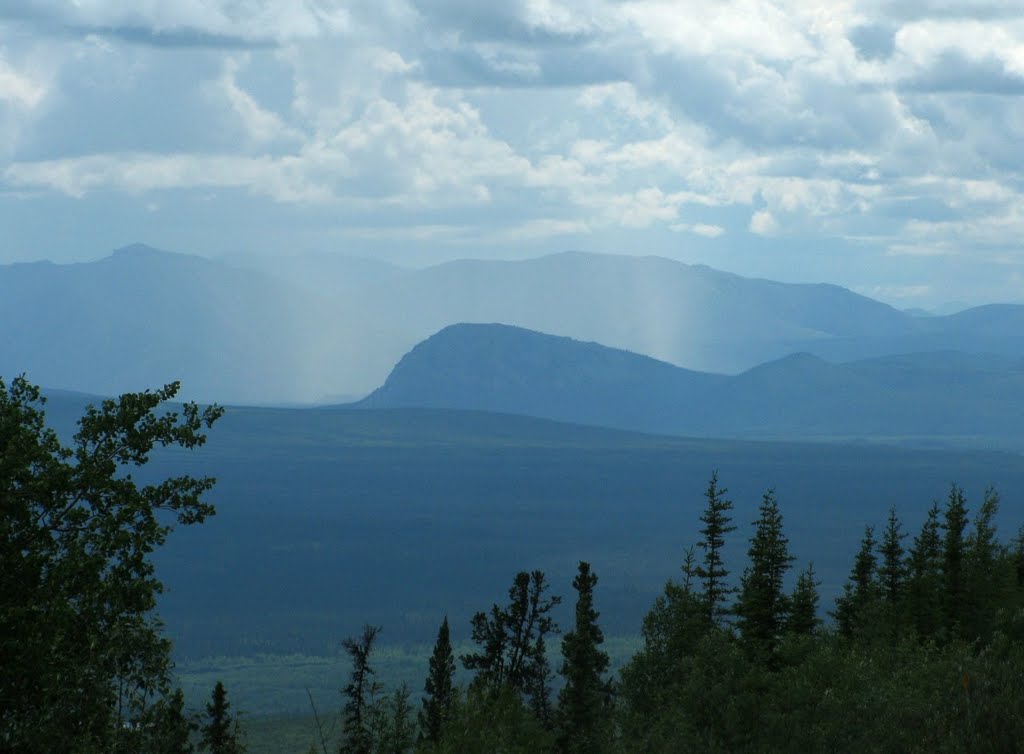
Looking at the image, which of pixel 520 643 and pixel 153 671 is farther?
pixel 520 643

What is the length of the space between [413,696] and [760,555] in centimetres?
15232

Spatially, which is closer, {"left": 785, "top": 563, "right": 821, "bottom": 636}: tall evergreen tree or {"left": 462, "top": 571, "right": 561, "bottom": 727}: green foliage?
{"left": 785, "top": 563, "right": 821, "bottom": 636}: tall evergreen tree

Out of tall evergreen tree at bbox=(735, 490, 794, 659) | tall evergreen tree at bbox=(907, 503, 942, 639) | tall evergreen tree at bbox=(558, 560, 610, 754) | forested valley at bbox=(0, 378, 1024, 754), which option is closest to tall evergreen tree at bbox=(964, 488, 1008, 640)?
tall evergreen tree at bbox=(907, 503, 942, 639)

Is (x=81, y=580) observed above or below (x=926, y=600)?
above

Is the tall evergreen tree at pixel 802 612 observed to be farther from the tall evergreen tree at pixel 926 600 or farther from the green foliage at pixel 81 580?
the green foliage at pixel 81 580

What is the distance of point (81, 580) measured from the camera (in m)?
24.8

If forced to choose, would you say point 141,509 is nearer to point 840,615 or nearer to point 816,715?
point 816,715

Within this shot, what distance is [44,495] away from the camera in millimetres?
25219

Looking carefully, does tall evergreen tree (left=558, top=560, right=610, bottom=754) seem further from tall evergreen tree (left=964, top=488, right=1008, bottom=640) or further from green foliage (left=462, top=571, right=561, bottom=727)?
tall evergreen tree (left=964, top=488, right=1008, bottom=640)

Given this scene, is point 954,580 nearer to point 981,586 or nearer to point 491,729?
point 981,586

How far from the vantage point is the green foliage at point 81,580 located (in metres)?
21.8

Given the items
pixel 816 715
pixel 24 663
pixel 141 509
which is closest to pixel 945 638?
pixel 816 715

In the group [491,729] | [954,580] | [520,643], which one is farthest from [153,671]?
[520,643]

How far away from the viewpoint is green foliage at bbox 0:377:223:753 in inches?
860
